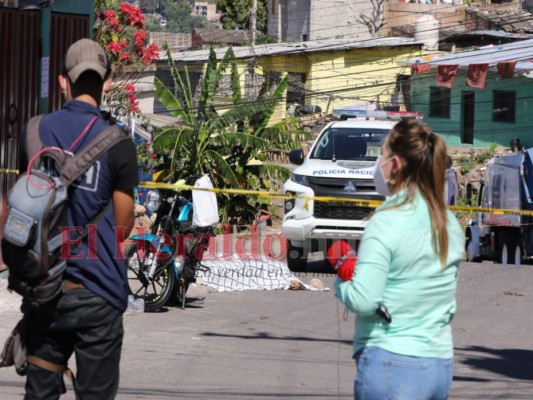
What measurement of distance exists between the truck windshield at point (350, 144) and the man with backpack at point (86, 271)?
11165mm

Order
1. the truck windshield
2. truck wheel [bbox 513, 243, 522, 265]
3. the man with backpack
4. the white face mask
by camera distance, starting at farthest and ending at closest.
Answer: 1. truck wheel [bbox 513, 243, 522, 265]
2. the truck windshield
3. the man with backpack
4. the white face mask

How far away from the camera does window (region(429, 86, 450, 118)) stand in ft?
131

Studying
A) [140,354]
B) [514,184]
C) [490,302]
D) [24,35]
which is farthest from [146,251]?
[514,184]

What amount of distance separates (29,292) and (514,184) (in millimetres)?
15883

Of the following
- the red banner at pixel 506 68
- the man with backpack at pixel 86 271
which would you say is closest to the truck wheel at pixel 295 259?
the man with backpack at pixel 86 271

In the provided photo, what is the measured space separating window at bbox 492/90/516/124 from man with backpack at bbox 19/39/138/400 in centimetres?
3362

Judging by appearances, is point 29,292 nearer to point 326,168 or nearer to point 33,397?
point 33,397

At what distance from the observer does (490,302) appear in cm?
1219

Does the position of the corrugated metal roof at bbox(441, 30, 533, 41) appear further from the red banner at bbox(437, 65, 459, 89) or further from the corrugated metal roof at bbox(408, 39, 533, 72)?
the red banner at bbox(437, 65, 459, 89)

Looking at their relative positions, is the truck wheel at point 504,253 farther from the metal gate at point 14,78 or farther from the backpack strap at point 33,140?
the backpack strap at point 33,140

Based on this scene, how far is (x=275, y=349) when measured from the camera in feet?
29.6

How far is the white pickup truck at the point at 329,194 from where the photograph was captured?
14.5m

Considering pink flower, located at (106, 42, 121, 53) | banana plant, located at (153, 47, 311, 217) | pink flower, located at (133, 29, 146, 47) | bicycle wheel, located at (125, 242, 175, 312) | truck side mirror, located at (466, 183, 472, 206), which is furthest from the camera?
truck side mirror, located at (466, 183, 472, 206)

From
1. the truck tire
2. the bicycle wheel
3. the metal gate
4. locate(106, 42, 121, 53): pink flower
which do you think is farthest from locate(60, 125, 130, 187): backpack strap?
the truck tire
